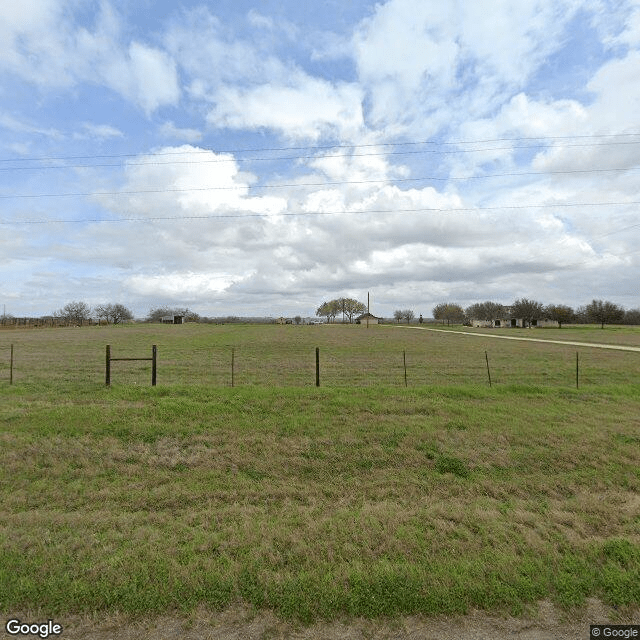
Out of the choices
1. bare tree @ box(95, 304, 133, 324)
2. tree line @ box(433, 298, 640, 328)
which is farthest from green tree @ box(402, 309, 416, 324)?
bare tree @ box(95, 304, 133, 324)

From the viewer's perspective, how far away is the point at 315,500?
6.05 m

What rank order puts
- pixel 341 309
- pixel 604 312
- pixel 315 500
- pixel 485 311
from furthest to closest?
1. pixel 341 309
2. pixel 485 311
3. pixel 604 312
4. pixel 315 500

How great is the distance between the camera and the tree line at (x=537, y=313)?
111625 millimetres

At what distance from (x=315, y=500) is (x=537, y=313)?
142361mm

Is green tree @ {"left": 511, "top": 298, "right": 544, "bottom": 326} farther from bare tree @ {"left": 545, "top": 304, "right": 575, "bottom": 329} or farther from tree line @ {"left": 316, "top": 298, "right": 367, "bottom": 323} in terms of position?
tree line @ {"left": 316, "top": 298, "right": 367, "bottom": 323}

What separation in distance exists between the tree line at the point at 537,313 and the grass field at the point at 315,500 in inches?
4908

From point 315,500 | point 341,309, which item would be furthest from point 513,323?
point 315,500

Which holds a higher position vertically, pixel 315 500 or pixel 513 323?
pixel 513 323

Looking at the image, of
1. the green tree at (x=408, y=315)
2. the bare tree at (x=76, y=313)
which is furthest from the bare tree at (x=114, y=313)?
the green tree at (x=408, y=315)

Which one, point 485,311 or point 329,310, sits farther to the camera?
point 329,310

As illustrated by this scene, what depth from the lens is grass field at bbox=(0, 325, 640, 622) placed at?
3896mm

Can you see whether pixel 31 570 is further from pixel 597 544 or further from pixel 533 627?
pixel 597 544

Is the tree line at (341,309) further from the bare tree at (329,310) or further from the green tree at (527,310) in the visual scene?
the green tree at (527,310)

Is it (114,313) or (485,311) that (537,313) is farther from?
(114,313)
